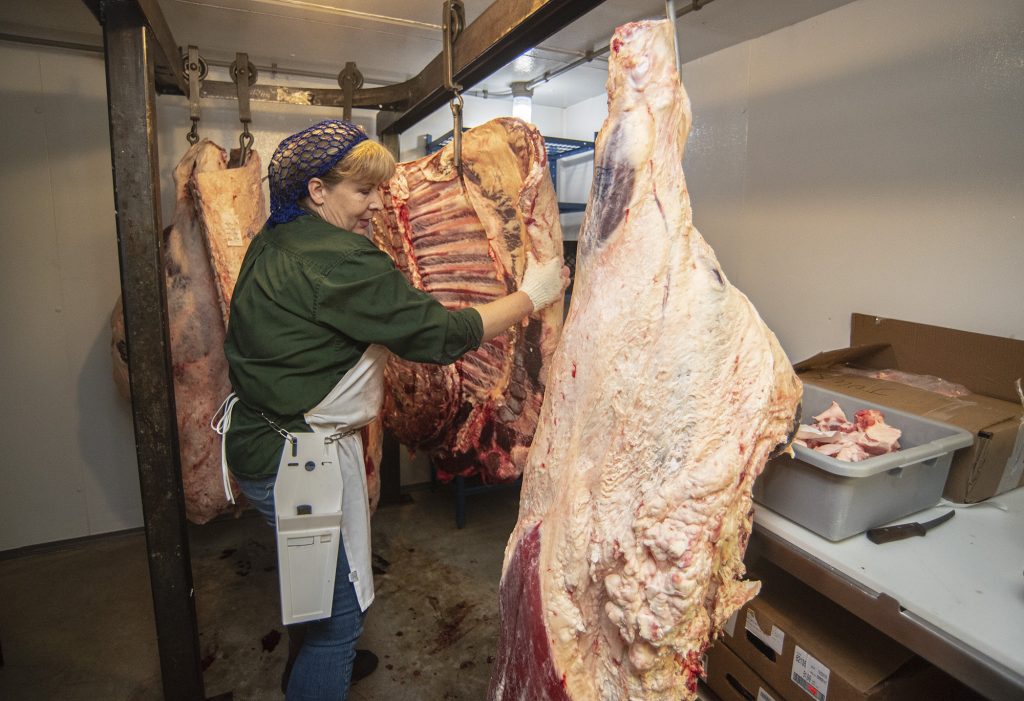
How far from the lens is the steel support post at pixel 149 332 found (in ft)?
5.23

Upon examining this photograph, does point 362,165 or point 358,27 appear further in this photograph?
point 358,27

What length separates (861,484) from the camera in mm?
1436

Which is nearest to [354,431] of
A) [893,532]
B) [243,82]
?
[893,532]

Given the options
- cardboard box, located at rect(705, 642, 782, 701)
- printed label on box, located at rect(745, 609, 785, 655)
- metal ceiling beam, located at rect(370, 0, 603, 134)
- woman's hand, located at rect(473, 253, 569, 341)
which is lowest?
cardboard box, located at rect(705, 642, 782, 701)

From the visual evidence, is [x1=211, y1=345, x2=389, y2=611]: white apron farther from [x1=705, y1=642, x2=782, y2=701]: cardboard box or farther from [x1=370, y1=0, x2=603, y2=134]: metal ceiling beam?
[x1=705, y1=642, x2=782, y2=701]: cardboard box

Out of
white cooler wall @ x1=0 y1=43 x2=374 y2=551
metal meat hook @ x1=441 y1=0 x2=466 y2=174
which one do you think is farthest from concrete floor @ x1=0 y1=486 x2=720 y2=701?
metal meat hook @ x1=441 y1=0 x2=466 y2=174

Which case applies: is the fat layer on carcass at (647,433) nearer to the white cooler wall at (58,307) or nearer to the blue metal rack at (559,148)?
the blue metal rack at (559,148)

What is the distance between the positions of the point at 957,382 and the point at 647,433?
1560 millimetres

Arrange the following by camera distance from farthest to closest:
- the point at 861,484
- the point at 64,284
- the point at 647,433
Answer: the point at 64,284
the point at 861,484
the point at 647,433

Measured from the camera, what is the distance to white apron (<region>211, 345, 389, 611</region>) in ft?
5.31

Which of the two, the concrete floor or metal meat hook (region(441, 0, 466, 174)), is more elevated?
metal meat hook (region(441, 0, 466, 174))

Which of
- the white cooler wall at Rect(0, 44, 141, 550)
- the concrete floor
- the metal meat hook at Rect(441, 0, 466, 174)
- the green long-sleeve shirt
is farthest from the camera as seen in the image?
the white cooler wall at Rect(0, 44, 141, 550)

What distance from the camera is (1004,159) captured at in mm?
1909

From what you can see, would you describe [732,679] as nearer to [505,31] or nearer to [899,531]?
[899,531]
